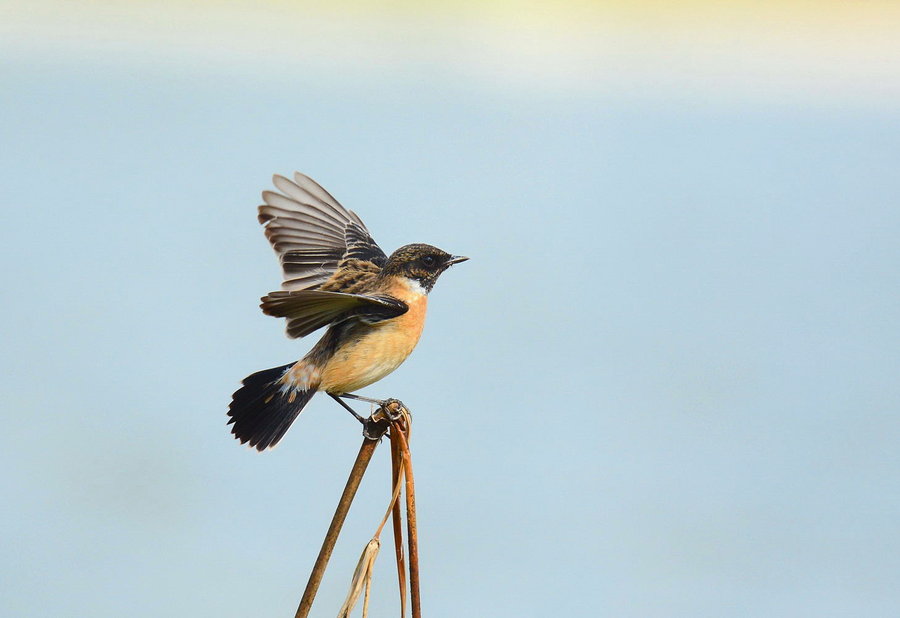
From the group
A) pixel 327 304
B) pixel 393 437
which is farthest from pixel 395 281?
pixel 393 437

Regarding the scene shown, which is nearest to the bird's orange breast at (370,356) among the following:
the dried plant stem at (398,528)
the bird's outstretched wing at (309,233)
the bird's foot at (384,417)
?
the bird's outstretched wing at (309,233)

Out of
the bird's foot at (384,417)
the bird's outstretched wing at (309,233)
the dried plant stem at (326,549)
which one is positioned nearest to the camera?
the dried plant stem at (326,549)

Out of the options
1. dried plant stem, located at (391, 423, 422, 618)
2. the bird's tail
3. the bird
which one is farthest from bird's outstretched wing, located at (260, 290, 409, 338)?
dried plant stem, located at (391, 423, 422, 618)

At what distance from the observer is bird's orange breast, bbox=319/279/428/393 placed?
2.87 metres

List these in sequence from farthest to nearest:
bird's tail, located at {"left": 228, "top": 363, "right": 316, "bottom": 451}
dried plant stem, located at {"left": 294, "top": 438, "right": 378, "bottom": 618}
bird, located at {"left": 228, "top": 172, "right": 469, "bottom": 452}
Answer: bird's tail, located at {"left": 228, "top": 363, "right": 316, "bottom": 451} → bird, located at {"left": 228, "top": 172, "right": 469, "bottom": 452} → dried plant stem, located at {"left": 294, "top": 438, "right": 378, "bottom": 618}

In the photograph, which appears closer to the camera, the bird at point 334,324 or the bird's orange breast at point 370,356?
the bird at point 334,324

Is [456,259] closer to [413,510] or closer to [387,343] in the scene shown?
[387,343]

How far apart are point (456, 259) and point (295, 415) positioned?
2.46 feet

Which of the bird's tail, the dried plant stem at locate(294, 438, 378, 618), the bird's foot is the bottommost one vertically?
the dried plant stem at locate(294, 438, 378, 618)

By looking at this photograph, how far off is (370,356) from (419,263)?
16.5 inches

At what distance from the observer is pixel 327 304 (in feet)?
8.31

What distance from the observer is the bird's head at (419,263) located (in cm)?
312

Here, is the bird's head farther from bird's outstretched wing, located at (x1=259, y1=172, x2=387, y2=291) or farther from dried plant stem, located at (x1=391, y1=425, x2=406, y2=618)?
dried plant stem, located at (x1=391, y1=425, x2=406, y2=618)

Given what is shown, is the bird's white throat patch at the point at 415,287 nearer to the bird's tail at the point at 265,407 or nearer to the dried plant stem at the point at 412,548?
the bird's tail at the point at 265,407
